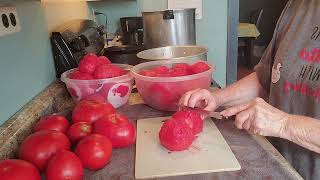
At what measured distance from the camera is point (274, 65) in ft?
2.75

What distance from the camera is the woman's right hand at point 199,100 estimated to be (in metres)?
0.82

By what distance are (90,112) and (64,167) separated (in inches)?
8.8

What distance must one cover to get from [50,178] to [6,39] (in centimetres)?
40

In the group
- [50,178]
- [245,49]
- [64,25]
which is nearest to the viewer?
[50,178]

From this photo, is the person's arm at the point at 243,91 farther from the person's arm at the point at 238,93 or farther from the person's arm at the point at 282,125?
the person's arm at the point at 282,125

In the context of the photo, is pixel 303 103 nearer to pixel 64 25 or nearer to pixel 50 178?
pixel 50 178

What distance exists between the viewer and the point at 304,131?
0.63 m

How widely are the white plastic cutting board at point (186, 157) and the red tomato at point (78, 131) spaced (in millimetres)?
124

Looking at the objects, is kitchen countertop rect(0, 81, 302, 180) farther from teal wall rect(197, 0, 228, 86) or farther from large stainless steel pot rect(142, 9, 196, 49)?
teal wall rect(197, 0, 228, 86)

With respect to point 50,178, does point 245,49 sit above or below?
below

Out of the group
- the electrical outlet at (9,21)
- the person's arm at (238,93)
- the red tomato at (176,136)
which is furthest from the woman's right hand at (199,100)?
the electrical outlet at (9,21)

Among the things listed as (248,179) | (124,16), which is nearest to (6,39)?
(248,179)

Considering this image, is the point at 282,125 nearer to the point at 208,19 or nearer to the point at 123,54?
the point at 123,54

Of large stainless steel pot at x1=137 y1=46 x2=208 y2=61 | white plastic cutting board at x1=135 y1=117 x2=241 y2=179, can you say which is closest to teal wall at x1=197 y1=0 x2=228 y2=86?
large stainless steel pot at x1=137 y1=46 x2=208 y2=61
